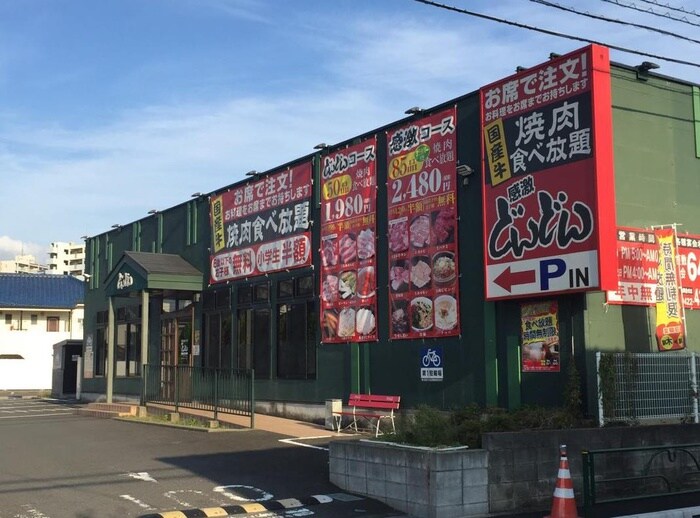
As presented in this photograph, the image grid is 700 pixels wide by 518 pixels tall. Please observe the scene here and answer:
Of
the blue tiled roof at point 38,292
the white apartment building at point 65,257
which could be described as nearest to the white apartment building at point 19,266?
the white apartment building at point 65,257

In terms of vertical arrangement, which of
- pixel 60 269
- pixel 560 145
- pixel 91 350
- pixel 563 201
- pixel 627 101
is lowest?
pixel 91 350

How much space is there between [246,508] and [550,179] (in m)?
7.62

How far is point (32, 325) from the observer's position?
180 ft

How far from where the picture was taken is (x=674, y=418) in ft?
44.5

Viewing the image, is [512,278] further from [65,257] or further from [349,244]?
[65,257]

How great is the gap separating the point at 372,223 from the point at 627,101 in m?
6.16

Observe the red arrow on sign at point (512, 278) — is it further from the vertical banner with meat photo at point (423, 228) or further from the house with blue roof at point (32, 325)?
the house with blue roof at point (32, 325)

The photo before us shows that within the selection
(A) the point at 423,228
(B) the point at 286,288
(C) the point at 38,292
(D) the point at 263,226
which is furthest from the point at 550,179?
(C) the point at 38,292

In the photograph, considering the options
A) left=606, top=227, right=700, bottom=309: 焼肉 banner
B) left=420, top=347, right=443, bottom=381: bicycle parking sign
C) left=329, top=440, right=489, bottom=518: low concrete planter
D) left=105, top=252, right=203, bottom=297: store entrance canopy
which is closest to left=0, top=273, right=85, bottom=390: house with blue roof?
left=105, top=252, right=203, bottom=297: store entrance canopy

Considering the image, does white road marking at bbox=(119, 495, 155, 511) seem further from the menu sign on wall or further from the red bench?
the menu sign on wall

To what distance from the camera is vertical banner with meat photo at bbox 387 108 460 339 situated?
53.3 feet

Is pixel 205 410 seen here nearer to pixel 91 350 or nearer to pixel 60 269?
pixel 91 350

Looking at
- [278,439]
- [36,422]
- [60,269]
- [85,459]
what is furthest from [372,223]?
[60,269]

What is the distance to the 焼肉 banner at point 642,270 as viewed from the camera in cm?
1400
